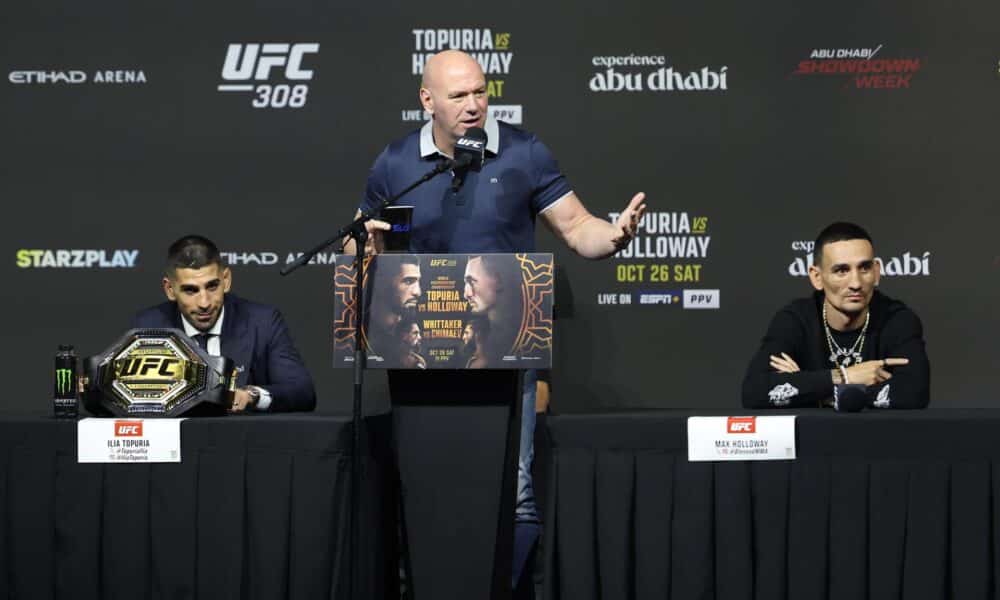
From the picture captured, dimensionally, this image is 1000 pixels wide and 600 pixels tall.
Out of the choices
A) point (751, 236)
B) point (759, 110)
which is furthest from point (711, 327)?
point (759, 110)

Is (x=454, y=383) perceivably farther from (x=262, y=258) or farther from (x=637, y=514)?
(x=262, y=258)

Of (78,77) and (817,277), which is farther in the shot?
(78,77)

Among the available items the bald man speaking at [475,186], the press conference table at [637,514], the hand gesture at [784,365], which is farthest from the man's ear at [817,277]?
the press conference table at [637,514]

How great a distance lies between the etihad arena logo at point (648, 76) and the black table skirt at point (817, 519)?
2.47 m

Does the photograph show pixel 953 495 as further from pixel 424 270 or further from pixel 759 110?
pixel 759 110

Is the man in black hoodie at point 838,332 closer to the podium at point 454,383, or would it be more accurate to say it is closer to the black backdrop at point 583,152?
the podium at point 454,383

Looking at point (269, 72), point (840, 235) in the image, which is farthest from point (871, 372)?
point (269, 72)

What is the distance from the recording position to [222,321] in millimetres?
4055

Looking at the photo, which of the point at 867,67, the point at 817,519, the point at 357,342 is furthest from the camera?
the point at 867,67

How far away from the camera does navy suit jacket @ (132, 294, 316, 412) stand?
3.91 meters

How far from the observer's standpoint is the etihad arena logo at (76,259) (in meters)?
5.21

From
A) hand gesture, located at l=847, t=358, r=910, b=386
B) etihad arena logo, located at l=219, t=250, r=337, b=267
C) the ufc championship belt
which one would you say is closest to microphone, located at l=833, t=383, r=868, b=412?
hand gesture, located at l=847, t=358, r=910, b=386

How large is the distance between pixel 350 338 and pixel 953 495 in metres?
1.50

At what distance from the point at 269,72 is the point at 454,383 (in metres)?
2.65
